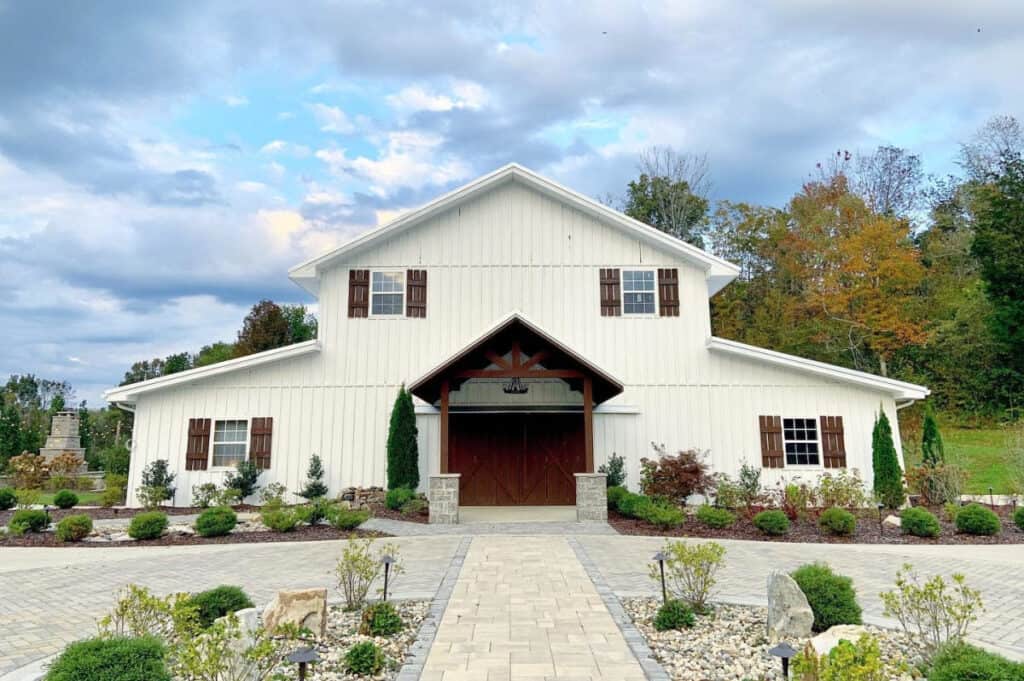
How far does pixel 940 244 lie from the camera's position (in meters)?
28.8

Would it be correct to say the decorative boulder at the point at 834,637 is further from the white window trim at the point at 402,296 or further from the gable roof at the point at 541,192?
the white window trim at the point at 402,296

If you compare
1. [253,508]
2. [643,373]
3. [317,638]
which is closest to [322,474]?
[253,508]

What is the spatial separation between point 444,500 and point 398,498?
1.61m

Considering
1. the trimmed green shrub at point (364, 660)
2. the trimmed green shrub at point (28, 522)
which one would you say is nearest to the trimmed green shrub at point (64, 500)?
the trimmed green shrub at point (28, 522)

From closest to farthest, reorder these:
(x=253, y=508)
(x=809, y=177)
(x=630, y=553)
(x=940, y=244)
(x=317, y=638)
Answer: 1. (x=317, y=638)
2. (x=630, y=553)
3. (x=253, y=508)
4. (x=940, y=244)
5. (x=809, y=177)

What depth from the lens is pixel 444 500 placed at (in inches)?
478

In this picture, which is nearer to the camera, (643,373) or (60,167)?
(60,167)

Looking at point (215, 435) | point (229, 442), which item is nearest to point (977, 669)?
point (229, 442)

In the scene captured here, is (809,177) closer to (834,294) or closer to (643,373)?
(834,294)

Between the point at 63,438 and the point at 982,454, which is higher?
the point at 63,438

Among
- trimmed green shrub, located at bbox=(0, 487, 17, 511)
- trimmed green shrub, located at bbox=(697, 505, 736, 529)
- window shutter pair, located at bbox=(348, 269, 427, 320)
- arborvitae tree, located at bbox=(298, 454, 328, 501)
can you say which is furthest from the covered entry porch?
trimmed green shrub, located at bbox=(0, 487, 17, 511)

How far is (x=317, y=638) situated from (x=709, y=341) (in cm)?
1291

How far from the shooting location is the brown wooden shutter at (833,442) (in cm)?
1505

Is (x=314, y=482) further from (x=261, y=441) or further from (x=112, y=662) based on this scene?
(x=112, y=662)
